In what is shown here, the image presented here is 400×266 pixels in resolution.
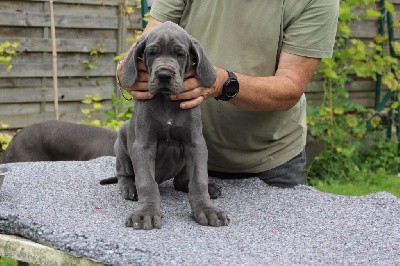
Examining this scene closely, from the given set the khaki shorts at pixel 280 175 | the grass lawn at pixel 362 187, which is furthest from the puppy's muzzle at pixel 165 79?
the grass lawn at pixel 362 187

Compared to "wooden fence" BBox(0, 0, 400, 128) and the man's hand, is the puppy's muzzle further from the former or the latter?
"wooden fence" BBox(0, 0, 400, 128)

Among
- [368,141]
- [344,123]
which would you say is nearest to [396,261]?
[344,123]

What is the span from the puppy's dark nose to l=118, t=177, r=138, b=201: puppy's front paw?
664mm

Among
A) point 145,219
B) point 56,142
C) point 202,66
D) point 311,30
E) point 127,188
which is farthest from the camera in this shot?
point 56,142

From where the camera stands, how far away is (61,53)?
7586 millimetres

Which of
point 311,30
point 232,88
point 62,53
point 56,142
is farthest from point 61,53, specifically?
point 232,88

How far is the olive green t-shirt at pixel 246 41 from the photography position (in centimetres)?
362

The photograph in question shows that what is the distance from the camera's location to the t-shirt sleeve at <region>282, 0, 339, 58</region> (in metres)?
3.61

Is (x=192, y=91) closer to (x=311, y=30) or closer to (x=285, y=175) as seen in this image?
(x=311, y=30)

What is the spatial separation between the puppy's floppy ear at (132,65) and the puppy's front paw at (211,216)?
596mm

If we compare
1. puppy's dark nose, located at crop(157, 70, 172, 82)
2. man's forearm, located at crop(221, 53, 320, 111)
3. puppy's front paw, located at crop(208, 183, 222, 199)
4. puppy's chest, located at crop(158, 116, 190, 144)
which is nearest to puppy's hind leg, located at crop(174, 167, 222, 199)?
puppy's front paw, located at crop(208, 183, 222, 199)

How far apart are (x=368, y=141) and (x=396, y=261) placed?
5.93m

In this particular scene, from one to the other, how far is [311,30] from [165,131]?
97cm

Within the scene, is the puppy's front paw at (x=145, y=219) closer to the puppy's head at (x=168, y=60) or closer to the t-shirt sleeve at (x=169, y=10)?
the puppy's head at (x=168, y=60)
